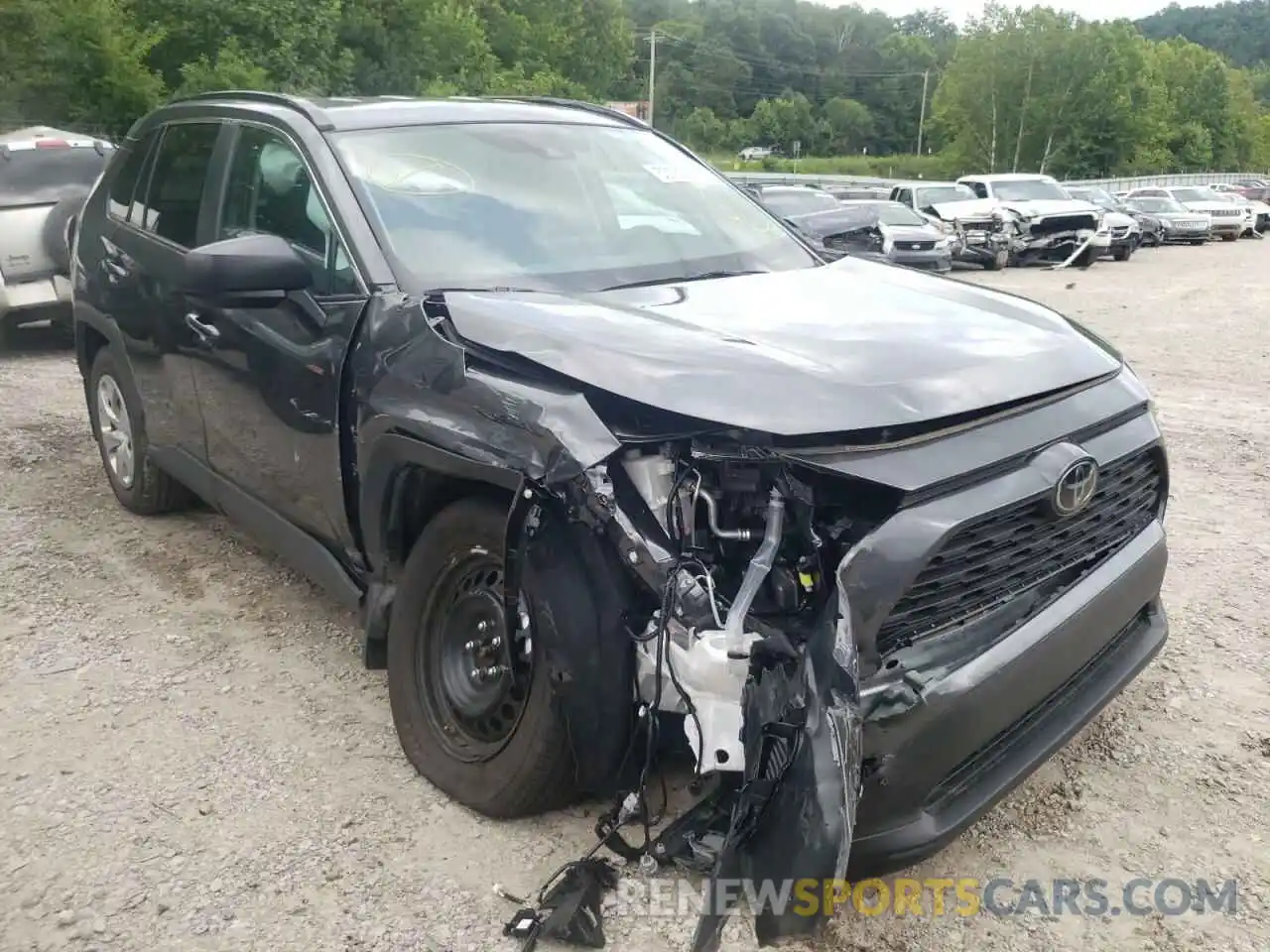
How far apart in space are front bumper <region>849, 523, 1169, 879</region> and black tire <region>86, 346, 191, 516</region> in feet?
12.5

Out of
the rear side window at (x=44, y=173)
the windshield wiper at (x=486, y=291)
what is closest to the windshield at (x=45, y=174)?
the rear side window at (x=44, y=173)

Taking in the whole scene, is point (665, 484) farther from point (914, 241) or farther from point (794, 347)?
point (914, 241)

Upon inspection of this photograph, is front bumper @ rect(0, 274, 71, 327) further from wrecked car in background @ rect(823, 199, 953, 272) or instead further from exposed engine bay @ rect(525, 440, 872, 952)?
wrecked car in background @ rect(823, 199, 953, 272)

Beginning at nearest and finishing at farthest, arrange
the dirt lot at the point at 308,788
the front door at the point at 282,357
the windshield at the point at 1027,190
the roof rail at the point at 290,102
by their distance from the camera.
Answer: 1. the dirt lot at the point at 308,788
2. the front door at the point at 282,357
3. the roof rail at the point at 290,102
4. the windshield at the point at 1027,190

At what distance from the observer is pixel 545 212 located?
365 cm

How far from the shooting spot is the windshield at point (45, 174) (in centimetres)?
942

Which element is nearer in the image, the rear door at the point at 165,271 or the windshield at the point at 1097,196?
the rear door at the point at 165,271

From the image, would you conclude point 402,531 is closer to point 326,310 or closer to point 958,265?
point 326,310

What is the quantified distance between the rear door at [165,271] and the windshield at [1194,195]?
31.8 metres

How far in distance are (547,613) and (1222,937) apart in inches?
68.9

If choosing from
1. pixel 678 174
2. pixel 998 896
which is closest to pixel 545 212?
pixel 678 174

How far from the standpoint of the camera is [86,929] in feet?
8.68

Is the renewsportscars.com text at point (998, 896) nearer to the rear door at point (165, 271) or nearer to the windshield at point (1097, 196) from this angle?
the rear door at point (165, 271)

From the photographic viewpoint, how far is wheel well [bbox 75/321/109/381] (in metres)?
5.32
